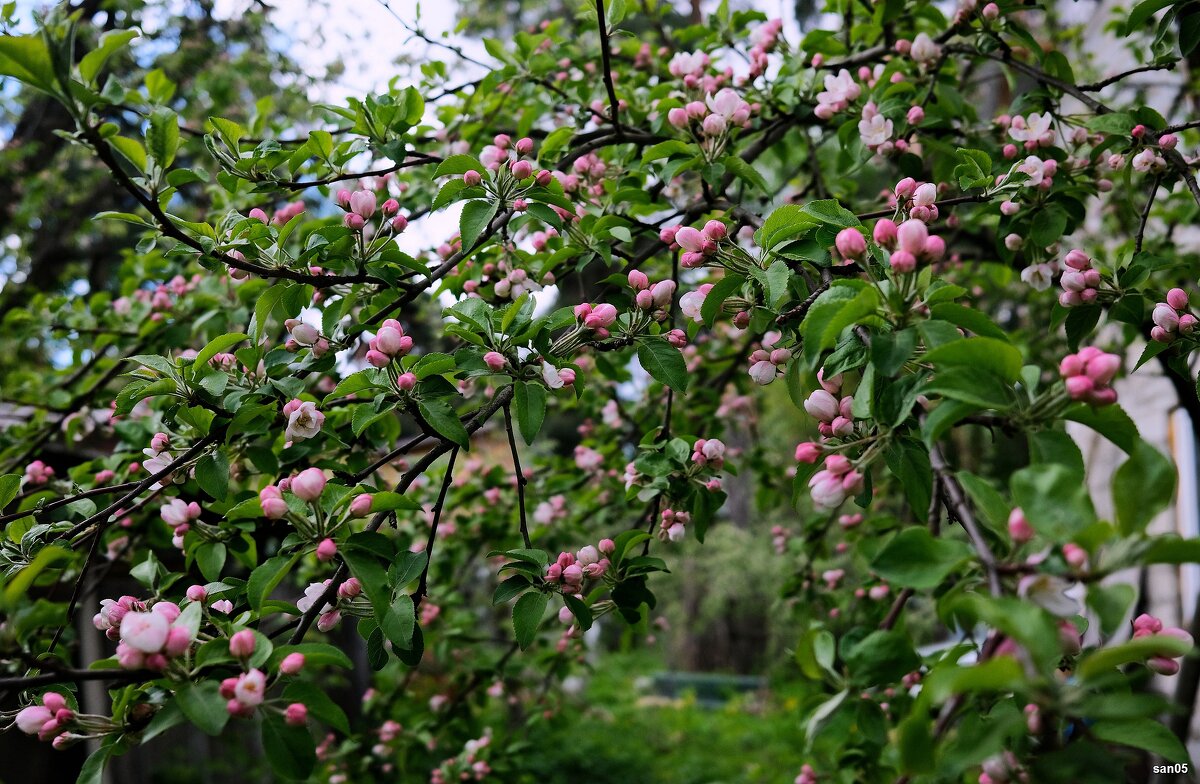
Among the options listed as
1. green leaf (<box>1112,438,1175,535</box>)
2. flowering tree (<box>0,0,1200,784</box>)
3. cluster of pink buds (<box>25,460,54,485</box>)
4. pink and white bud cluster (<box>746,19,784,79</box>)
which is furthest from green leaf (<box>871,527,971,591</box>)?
cluster of pink buds (<box>25,460,54,485</box>)

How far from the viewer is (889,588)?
198 cm

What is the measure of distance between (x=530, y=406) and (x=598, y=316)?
0.15 metres

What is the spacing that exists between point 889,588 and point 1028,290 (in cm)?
221

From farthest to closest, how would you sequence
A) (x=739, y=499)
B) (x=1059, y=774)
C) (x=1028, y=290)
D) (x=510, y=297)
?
(x=739, y=499) < (x=1028, y=290) < (x=510, y=297) < (x=1059, y=774)

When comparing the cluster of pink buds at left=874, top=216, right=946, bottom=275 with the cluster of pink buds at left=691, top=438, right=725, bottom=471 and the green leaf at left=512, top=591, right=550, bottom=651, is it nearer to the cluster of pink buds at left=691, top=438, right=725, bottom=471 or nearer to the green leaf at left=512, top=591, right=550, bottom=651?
the cluster of pink buds at left=691, top=438, right=725, bottom=471

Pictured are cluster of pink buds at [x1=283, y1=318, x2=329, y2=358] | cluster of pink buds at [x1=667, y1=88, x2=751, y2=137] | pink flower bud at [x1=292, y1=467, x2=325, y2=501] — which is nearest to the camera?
pink flower bud at [x1=292, y1=467, x2=325, y2=501]

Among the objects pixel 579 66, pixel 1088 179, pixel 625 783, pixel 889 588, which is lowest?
pixel 625 783

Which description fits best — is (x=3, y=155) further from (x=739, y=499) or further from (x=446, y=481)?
(x=739, y=499)

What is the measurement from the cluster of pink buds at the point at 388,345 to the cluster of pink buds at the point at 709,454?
49 cm

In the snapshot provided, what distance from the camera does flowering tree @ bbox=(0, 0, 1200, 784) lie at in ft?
2.43

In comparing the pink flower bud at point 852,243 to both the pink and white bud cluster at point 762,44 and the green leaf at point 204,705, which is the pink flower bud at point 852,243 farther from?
the pink and white bud cluster at point 762,44

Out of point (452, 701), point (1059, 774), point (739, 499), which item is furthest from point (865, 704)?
point (739, 499)

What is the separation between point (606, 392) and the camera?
236cm

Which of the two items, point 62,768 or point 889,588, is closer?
point 889,588
